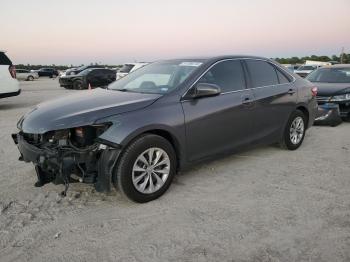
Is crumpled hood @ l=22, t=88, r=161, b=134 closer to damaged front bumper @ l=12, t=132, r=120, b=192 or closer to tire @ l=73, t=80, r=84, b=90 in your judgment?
damaged front bumper @ l=12, t=132, r=120, b=192

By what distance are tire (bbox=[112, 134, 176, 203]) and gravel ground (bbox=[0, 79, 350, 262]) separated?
144mm

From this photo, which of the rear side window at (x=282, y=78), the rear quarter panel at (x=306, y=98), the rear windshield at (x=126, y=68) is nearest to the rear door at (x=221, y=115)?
the rear side window at (x=282, y=78)

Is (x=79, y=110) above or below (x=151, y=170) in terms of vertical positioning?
above

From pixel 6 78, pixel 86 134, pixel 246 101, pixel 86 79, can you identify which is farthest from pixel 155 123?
pixel 86 79

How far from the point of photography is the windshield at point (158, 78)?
15.6ft

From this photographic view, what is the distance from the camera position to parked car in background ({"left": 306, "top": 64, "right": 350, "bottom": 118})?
8898 mm

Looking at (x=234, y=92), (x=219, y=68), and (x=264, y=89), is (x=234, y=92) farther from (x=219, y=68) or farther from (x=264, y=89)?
(x=264, y=89)

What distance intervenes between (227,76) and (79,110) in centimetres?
213

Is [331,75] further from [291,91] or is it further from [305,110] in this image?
[291,91]

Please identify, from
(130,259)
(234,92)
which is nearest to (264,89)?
(234,92)

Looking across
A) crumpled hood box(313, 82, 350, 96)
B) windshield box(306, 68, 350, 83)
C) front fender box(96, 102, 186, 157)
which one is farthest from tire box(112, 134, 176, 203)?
windshield box(306, 68, 350, 83)

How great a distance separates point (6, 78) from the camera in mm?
11594

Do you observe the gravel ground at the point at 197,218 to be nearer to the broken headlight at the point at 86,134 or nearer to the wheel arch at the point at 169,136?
the wheel arch at the point at 169,136

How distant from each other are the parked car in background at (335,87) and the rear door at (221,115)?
4.39 metres
